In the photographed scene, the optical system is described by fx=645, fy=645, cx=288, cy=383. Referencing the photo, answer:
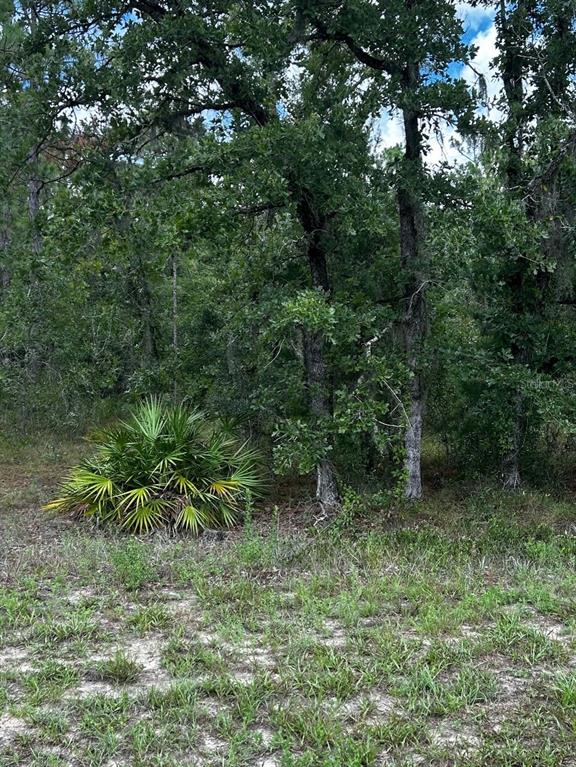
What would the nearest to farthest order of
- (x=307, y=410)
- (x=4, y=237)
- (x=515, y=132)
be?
(x=515, y=132) → (x=307, y=410) → (x=4, y=237)

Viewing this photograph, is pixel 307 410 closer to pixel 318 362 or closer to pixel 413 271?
pixel 318 362

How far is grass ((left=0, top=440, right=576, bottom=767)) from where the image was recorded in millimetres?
2879

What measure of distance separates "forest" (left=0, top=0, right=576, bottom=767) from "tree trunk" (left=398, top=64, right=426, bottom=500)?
0.13ft

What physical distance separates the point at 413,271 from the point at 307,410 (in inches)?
96.4

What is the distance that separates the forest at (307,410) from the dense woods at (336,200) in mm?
43

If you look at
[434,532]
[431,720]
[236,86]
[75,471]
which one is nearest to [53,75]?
[236,86]

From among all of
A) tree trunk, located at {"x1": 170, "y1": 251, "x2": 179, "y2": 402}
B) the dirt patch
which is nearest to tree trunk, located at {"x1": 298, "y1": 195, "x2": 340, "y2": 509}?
tree trunk, located at {"x1": 170, "y1": 251, "x2": 179, "y2": 402}

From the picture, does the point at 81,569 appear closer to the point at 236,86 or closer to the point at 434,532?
the point at 434,532

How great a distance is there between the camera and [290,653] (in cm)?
372

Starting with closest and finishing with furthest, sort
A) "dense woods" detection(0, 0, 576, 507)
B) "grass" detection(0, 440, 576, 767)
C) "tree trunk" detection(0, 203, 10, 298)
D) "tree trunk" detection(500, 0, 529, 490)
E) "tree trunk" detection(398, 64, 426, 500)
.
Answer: "grass" detection(0, 440, 576, 767), "dense woods" detection(0, 0, 576, 507), "tree trunk" detection(398, 64, 426, 500), "tree trunk" detection(500, 0, 529, 490), "tree trunk" detection(0, 203, 10, 298)

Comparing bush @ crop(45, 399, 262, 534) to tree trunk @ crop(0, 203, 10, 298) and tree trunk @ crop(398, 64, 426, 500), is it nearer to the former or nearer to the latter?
tree trunk @ crop(398, 64, 426, 500)

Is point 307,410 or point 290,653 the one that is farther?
point 307,410

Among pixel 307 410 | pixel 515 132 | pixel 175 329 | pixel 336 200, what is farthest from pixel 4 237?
pixel 515 132

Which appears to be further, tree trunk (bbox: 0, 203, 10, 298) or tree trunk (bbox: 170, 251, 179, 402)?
tree trunk (bbox: 0, 203, 10, 298)
